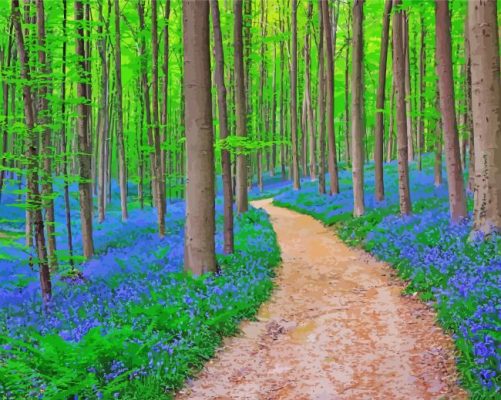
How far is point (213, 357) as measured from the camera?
676 centimetres

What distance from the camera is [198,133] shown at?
9555 millimetres

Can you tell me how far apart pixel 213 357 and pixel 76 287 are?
17.5ft

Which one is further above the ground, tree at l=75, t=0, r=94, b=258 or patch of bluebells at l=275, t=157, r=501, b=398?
tree at l=75, t=0, r=94, b=258

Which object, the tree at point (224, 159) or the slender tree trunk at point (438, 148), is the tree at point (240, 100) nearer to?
the tree at point (224, 159)

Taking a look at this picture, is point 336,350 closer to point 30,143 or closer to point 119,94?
point 30,143

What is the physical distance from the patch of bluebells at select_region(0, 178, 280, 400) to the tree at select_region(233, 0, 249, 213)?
3.73 meters

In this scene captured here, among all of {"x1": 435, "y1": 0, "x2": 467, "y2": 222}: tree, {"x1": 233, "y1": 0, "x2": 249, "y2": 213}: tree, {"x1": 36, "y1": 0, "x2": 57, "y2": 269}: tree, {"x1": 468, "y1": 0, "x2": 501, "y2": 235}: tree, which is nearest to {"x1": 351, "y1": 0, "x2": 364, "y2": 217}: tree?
{"x1": 233, "y1": 0, "x2": 249, "y2": 213}: tree

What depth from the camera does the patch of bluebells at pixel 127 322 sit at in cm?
513

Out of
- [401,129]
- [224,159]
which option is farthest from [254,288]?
[401,129]

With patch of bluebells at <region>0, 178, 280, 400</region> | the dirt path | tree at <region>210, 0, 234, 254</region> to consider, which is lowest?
the dirt path

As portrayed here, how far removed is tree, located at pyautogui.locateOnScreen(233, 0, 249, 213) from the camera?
14.7 metres

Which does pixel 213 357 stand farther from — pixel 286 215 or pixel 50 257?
pixel 286 215

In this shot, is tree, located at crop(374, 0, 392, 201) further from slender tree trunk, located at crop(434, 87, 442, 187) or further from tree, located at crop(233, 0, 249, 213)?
tree, located at crop(233, 0, 249, 213)

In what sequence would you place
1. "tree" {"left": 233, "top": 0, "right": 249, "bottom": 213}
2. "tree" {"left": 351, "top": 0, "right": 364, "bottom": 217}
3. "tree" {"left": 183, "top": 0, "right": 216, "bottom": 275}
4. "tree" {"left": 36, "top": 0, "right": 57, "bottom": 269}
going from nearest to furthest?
"tree" {"left": 183, "top": 0, "right": 216, "bottom": 275} → "tree" {"left": 36, "top": 0, "right": 57, "bottom": 269} → "tree" {"left": 233, "top": 0, "right": 249, "bottom": 213} → "tree" {"left": 351, "top": 0, "right": 364, "bottom": 217}
